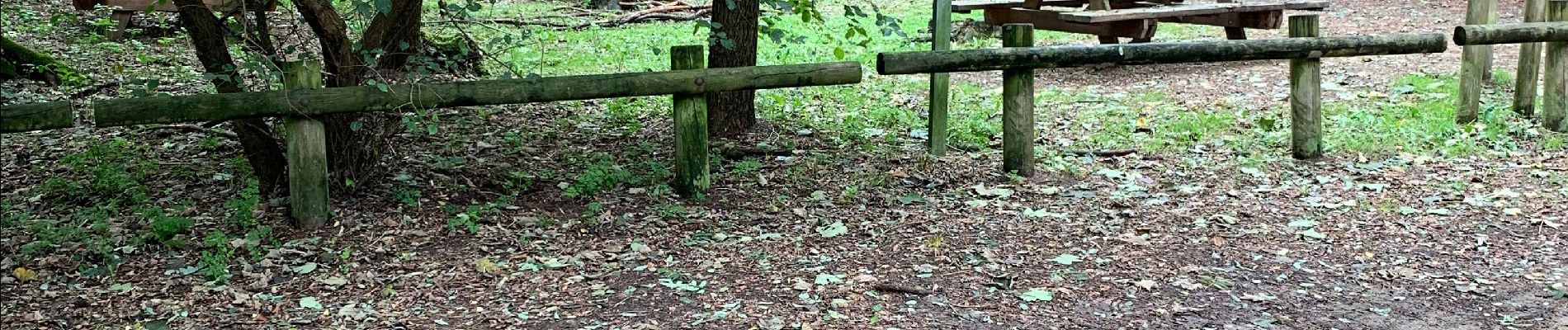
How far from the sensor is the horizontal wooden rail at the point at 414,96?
191 inches

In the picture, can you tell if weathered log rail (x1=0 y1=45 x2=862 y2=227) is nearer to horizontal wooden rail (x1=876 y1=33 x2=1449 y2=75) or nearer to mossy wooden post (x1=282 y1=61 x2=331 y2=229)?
mossy wooden post (x1=282 y1=61 x2=331 y2=229)

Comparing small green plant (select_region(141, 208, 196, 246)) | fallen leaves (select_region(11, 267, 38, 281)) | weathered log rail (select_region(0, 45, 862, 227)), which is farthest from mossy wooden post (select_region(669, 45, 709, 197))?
fallen leaves (select_region(11, 267, 38, 281))

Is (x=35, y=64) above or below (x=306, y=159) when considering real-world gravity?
above

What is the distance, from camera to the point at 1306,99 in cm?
710

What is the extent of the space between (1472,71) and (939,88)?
149 inches

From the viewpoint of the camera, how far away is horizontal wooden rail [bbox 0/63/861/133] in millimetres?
4863

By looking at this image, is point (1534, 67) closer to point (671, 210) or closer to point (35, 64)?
point (671, 210)

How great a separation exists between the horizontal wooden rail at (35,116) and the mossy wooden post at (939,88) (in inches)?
162

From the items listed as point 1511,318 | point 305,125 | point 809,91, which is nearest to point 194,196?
point 305,125

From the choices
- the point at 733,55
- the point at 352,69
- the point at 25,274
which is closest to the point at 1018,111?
the point at 733,55

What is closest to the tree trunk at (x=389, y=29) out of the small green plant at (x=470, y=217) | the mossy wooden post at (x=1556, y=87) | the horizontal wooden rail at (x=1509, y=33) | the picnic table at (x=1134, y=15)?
the small green plant at (x=470, y=217)

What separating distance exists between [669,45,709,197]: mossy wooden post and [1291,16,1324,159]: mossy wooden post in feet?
11.5

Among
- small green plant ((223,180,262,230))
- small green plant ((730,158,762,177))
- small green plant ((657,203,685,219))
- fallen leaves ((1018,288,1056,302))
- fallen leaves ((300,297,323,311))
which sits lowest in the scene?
fallen leaves ((300,297,323,311))

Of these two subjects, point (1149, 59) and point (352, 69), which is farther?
point (1149, 59)
